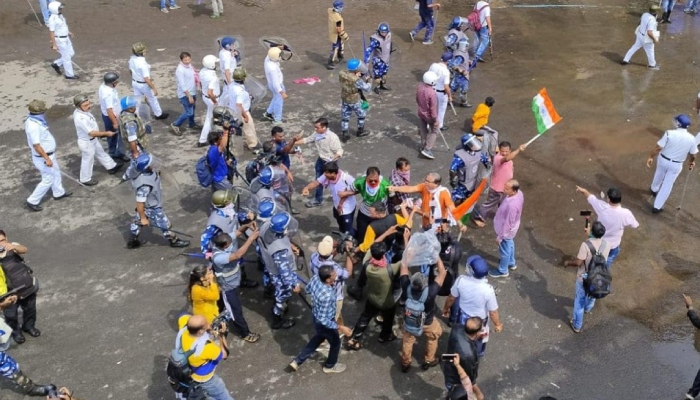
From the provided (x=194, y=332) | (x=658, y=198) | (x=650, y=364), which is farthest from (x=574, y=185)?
(x=194, y=332)

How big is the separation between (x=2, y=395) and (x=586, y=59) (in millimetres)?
15007

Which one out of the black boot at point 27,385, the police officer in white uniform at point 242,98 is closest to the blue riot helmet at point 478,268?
the black boot at point 27,385

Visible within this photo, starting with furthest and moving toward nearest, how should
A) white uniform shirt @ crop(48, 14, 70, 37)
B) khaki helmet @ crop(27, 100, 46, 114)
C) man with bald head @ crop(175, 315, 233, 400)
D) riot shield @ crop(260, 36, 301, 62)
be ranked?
riot shield @ crop(260, 36, 301, 62), white uniform shirt @ crop(48, 14, 70, 37), khaki helmet @ crop(27, 100, 46, 114), man with bald head @ crop(175, 315, 233, 400)

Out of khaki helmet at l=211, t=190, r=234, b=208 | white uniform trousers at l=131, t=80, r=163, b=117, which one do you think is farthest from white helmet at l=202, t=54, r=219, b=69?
khaki helmet at l=211, t=190, r=234, b=208

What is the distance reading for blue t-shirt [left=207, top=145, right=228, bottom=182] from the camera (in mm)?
9078

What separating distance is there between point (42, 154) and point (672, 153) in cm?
1072

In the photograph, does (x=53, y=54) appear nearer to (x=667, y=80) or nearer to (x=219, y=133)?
(x=219, y=133)

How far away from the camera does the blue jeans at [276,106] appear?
12516 mm

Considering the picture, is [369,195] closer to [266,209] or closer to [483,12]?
[266,209]

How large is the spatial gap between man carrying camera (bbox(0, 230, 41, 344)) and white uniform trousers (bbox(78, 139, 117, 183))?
12.0 ft

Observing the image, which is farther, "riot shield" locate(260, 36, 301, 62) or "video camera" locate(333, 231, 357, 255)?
"riot shield" locate(260, 36, 301, 62)

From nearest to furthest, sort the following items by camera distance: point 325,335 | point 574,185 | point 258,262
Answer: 1. point 325,335
2. point 258,262
3. point 574,185

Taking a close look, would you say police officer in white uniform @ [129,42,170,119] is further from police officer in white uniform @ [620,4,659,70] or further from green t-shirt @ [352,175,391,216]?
police officer in white uniform @ [620,4,659,70]

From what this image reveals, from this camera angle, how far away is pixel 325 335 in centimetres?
674
